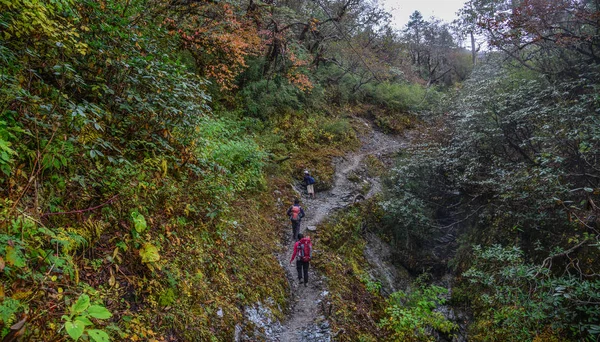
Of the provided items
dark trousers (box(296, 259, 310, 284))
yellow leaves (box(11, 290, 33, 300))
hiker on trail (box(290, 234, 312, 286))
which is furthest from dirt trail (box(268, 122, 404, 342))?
yellow leaves (box(11, 290, 33, 300))

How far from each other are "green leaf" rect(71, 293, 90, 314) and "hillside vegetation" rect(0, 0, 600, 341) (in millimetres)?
19

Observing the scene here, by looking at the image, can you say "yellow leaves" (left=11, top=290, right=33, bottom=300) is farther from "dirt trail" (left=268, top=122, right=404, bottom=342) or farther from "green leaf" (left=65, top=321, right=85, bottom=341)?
"dirt trail" (left=268, top=122, right=404, bottom=342)

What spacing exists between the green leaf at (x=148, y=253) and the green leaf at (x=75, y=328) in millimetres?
2482

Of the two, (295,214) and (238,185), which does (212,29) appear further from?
(295,214)

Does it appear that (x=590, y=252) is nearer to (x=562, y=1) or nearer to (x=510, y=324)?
(x=510, y=324)

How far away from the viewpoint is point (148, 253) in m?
4.65

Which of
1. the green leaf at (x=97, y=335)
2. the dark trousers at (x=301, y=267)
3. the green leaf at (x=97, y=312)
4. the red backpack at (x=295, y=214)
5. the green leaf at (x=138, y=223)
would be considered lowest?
the dark trousers at (x=301, y=267)

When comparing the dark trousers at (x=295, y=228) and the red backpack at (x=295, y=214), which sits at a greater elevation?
the red backpack at (x=295, y=214)

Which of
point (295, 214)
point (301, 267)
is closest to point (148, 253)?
point (301, 267)

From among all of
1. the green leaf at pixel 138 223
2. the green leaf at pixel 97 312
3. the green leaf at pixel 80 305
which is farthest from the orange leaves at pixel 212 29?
the green leaf at pixel 97 312

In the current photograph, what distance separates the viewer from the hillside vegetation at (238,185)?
12.8 feet

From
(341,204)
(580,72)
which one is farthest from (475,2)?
(341,204)

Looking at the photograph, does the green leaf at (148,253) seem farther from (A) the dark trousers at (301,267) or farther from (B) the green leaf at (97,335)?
(A) the dark trousers at (301,267)

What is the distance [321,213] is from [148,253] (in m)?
9.70
